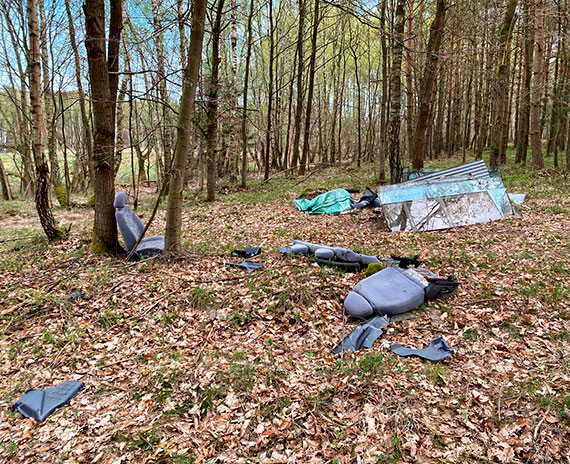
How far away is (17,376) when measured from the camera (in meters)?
3.46

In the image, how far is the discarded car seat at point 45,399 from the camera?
2975 millimetres

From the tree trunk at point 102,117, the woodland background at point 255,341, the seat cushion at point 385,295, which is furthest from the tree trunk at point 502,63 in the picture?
the tree trunk at point 102,117

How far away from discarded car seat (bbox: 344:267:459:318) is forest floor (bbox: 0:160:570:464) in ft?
0.58

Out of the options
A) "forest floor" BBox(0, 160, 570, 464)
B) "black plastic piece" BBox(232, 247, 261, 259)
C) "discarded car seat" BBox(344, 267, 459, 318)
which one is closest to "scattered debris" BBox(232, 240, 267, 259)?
"black plastic piece" BBox(232, 247, 261, 259)

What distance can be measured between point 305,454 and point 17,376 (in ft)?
9.68

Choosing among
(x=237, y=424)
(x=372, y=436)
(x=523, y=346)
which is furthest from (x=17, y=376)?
(x=523, y=346)

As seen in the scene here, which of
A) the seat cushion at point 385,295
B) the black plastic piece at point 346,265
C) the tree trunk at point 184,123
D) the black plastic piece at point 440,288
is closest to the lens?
the seat cushion at point 385,295

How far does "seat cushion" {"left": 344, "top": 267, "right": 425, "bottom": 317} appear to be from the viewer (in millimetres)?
4297

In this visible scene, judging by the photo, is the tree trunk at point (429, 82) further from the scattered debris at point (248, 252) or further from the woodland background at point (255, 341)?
the scattered debris at point (248, 252)

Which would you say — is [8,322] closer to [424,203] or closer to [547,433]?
[547,433]

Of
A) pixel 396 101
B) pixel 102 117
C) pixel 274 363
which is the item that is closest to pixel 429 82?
pixel 396 101

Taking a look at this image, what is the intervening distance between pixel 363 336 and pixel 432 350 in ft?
2.35

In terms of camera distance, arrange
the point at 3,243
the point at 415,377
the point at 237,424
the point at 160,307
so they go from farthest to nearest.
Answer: the point at 3,243 < the point at 160,307 < the point at 415,377 < the point at 237,424

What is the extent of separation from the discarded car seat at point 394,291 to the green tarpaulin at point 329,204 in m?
5.40
